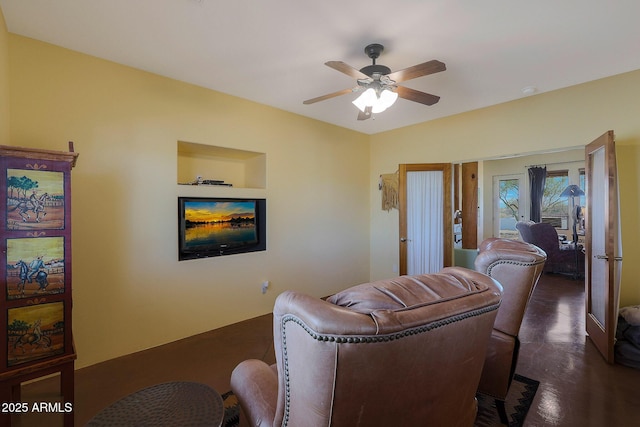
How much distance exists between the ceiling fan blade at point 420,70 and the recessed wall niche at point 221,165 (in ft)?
6.59

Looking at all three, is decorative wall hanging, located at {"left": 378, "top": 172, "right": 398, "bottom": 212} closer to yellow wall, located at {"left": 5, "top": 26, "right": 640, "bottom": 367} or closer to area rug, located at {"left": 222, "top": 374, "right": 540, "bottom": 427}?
yellow wall, located at {"left": 5, "top": 26, "right": 640, "bottom": 367}

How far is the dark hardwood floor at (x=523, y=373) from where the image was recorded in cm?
196

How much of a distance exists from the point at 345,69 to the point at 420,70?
549 mm

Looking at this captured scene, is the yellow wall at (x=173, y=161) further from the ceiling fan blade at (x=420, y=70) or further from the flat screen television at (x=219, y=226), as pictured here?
the ceiling fan blade at (x=420, y=70)

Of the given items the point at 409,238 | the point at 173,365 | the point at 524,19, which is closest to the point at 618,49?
the point at 524,19

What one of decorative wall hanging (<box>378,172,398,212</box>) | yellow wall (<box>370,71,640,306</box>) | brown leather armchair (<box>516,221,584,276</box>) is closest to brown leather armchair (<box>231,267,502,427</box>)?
yellow wall (<box>370,71,640,306</box>)

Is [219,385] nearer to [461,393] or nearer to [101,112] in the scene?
[461,393]

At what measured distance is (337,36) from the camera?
2215 mm

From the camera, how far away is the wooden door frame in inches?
164

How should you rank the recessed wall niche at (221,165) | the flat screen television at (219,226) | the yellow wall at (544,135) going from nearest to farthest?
the yellow wall at (544,135) → the flat screen television at (219,226) → the recessed wall niche at (221,165)

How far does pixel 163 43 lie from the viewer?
2332mm

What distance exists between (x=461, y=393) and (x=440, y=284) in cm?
37

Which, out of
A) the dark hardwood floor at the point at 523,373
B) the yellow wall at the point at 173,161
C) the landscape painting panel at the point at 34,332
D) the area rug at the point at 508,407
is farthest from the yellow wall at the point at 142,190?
the area rug at the point at 508,407

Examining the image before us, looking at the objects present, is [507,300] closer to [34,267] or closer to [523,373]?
[523,373]
